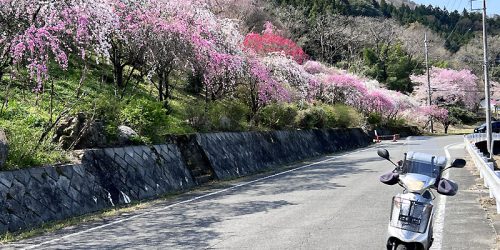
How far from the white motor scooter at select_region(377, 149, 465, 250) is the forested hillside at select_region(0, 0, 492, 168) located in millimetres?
8435

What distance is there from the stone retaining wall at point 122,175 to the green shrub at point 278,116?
2.85 meters

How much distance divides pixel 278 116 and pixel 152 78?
8.03 metres

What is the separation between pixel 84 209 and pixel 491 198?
958 centimetres

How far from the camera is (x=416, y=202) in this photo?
5617mm

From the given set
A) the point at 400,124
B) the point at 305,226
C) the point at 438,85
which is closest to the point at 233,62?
the point at 305,226

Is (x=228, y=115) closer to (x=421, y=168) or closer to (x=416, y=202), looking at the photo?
(x=421, y=168)

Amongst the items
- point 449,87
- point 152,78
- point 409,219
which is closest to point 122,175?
point 409,219

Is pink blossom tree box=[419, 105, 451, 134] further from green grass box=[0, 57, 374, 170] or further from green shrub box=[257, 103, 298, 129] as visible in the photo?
green grass box=[0, 57, 374, 170]

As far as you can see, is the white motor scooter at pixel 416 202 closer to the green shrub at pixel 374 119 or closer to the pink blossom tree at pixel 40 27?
the pink blossom tree at pixel 40 27

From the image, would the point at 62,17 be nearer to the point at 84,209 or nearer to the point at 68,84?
the point at 84,209

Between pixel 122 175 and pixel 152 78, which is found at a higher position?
pixel 152 78

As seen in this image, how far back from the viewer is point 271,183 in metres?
16.1

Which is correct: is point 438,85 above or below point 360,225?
above

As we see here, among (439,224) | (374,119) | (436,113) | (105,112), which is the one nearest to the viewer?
(439,224)
